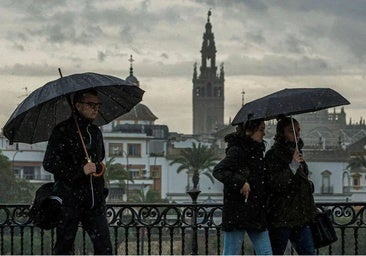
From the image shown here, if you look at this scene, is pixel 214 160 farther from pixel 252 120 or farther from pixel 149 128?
pixel 252 120

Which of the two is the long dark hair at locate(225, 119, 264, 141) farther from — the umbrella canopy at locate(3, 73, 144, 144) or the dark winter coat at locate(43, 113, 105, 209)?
the dark winter coat at locate(43, 113, 105, 209)

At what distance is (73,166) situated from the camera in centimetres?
677

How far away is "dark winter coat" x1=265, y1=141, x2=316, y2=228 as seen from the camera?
282 inches

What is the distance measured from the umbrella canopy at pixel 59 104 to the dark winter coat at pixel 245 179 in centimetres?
83

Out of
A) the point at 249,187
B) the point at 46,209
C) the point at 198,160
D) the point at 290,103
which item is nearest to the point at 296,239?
the point at 249,187

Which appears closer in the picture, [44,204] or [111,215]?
[44,204]

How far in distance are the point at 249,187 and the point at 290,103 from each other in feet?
2.27

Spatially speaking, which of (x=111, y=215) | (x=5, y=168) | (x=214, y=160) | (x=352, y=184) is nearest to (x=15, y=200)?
(x=5, y=168)

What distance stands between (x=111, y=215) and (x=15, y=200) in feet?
178

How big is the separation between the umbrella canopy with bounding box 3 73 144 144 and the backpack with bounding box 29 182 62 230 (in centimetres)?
55

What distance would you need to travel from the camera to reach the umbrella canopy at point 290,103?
7266mm

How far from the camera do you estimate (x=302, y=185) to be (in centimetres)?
722

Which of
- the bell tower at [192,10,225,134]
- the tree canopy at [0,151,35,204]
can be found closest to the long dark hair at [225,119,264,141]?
the tree canopy at [0,151,35,204]

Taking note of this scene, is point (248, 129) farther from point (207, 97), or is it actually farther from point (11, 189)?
point (207, 97)
